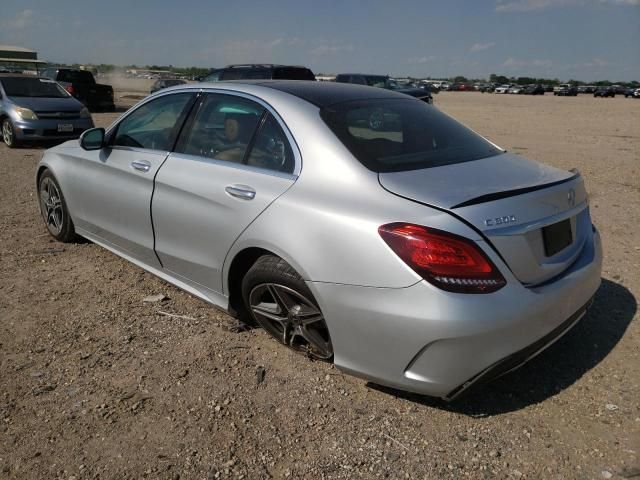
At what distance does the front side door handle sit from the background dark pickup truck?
17946 millimetres

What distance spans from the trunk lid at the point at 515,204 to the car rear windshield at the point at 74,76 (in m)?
20.4

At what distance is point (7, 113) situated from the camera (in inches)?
454

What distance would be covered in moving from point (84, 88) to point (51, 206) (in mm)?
17108

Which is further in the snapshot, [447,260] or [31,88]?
[31,88]

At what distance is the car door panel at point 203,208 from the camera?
3.09 meters

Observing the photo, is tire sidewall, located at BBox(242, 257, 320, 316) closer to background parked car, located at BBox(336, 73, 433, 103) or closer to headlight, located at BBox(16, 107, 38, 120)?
headlight, located at BBox(16, 107, 38, 120)

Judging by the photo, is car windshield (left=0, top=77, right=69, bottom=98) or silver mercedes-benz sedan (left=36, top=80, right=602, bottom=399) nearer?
silver mercedes-benz sedan (left=36, top=80, right=602, bottom=399)

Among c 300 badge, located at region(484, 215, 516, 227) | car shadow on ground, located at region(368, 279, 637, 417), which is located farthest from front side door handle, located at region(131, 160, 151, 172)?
c 300 badge, located at region(484, 215, 516, 227)

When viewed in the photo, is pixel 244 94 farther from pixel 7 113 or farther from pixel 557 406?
pixel 7 113

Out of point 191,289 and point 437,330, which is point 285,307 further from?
point 437,330

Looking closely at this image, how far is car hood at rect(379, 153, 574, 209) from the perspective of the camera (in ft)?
8.35


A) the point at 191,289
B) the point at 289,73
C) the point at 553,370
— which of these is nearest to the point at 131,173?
the point at 191,289

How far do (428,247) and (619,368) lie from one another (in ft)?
5.39

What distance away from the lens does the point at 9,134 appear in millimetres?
11641
